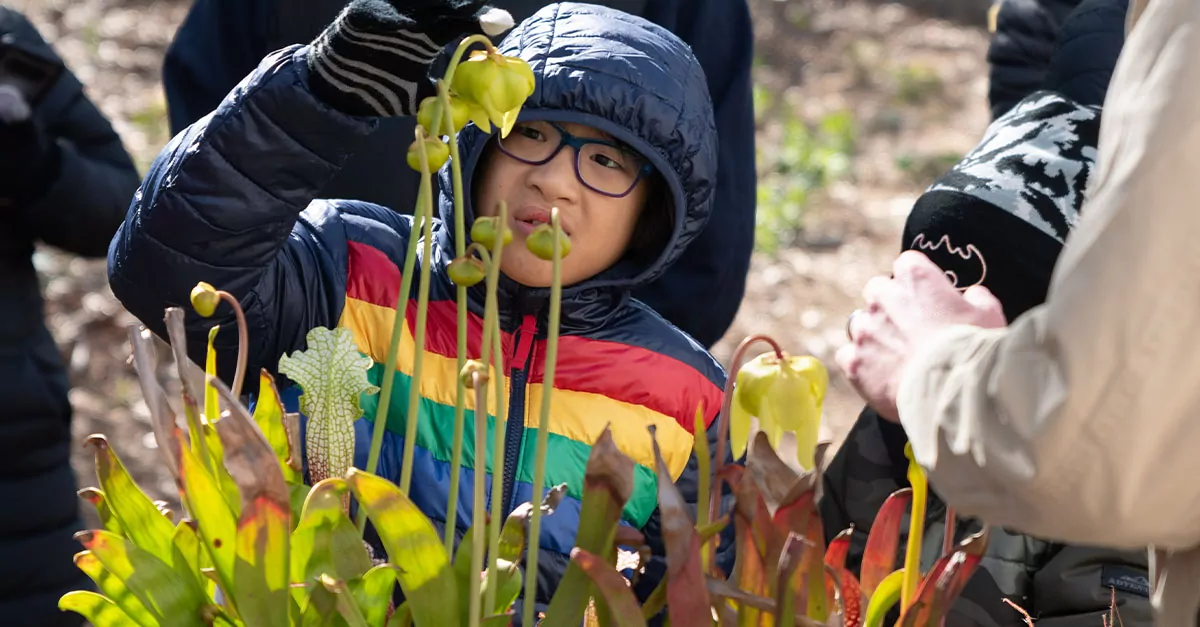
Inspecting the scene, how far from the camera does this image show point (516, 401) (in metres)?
1.47

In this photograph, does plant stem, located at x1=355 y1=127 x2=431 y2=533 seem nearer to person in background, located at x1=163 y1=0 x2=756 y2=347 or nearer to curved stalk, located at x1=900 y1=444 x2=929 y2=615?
curved stalk, located at x1=900 y1=444 x2=929 y2=615

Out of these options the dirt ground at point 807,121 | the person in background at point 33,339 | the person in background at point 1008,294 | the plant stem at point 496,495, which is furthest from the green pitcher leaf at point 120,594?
the dirt ground at point 807,121

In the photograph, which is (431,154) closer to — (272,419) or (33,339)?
(272,419)

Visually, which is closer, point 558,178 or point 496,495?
point 496,495

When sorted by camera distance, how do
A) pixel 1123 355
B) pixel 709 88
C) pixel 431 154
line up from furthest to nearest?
1. pixel 709 88
2. pixel 431 154
3. pixel 1123 355

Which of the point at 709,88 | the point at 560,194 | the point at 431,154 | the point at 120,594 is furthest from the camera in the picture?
the point at 709,88

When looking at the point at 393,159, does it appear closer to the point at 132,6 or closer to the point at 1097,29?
the point at 1097,29

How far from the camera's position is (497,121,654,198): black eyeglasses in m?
1.44

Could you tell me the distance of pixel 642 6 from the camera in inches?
84.8

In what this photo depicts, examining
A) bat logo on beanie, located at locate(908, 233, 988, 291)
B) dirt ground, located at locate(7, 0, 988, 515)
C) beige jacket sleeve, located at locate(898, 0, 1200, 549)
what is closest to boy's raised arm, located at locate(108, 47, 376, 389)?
beige jacket sleeve, located at locate(898, 0, 1200, 549)

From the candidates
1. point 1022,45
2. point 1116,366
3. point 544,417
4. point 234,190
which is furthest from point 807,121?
point 1116,366

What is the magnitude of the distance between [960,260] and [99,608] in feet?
3.57

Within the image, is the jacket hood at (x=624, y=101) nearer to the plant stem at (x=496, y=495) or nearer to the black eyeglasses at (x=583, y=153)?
the black eyeglasses at (x=583, y=153)

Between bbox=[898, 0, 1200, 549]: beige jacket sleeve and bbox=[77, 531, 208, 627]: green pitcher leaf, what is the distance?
58cm
